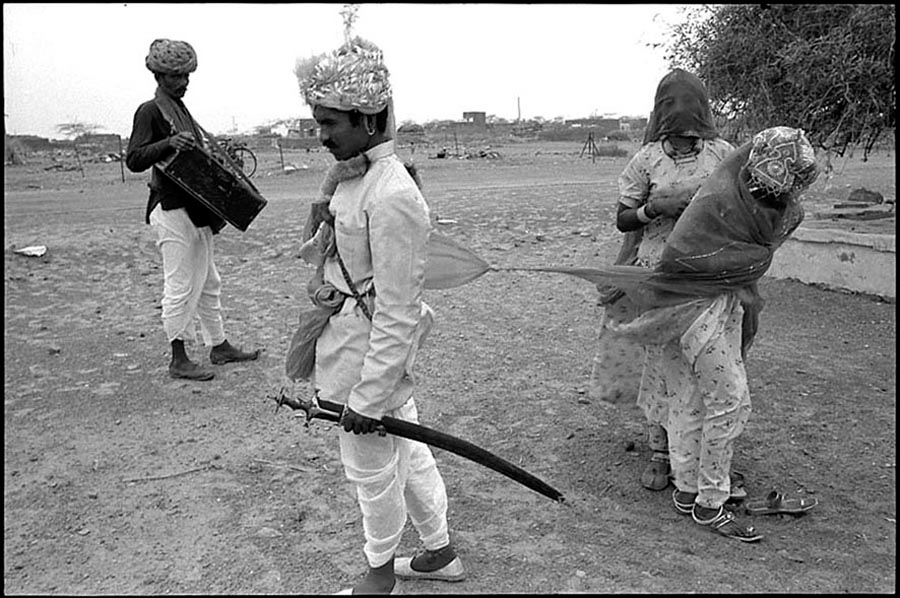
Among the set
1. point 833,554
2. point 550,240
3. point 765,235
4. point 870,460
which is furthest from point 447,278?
point 550,240

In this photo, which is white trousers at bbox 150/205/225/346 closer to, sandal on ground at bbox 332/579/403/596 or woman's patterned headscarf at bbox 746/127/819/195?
sandal on ground at bbox 332/579/403/596

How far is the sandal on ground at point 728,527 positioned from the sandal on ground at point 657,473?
0.33 meters

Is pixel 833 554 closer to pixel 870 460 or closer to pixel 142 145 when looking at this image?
pixel 870 460

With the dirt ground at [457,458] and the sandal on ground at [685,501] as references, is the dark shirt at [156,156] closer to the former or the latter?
the dirt ground at [457,458]

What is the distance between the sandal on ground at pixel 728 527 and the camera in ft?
10.8

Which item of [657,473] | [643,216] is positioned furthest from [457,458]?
[643,216]

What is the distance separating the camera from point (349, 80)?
2.44 m

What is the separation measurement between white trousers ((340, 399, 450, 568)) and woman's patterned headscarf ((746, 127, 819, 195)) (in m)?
1.50

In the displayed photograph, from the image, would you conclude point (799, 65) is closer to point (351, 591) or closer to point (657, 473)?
point (657, 473)

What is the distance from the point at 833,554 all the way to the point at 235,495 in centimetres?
238

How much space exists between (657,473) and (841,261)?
4.51 metres

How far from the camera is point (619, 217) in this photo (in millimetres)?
3766

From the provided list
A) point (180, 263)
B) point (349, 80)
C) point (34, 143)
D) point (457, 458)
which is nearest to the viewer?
point (349, 80)

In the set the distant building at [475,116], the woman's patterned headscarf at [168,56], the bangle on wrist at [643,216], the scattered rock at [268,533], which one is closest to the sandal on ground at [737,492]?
the bangle on wrist at [643,216]
